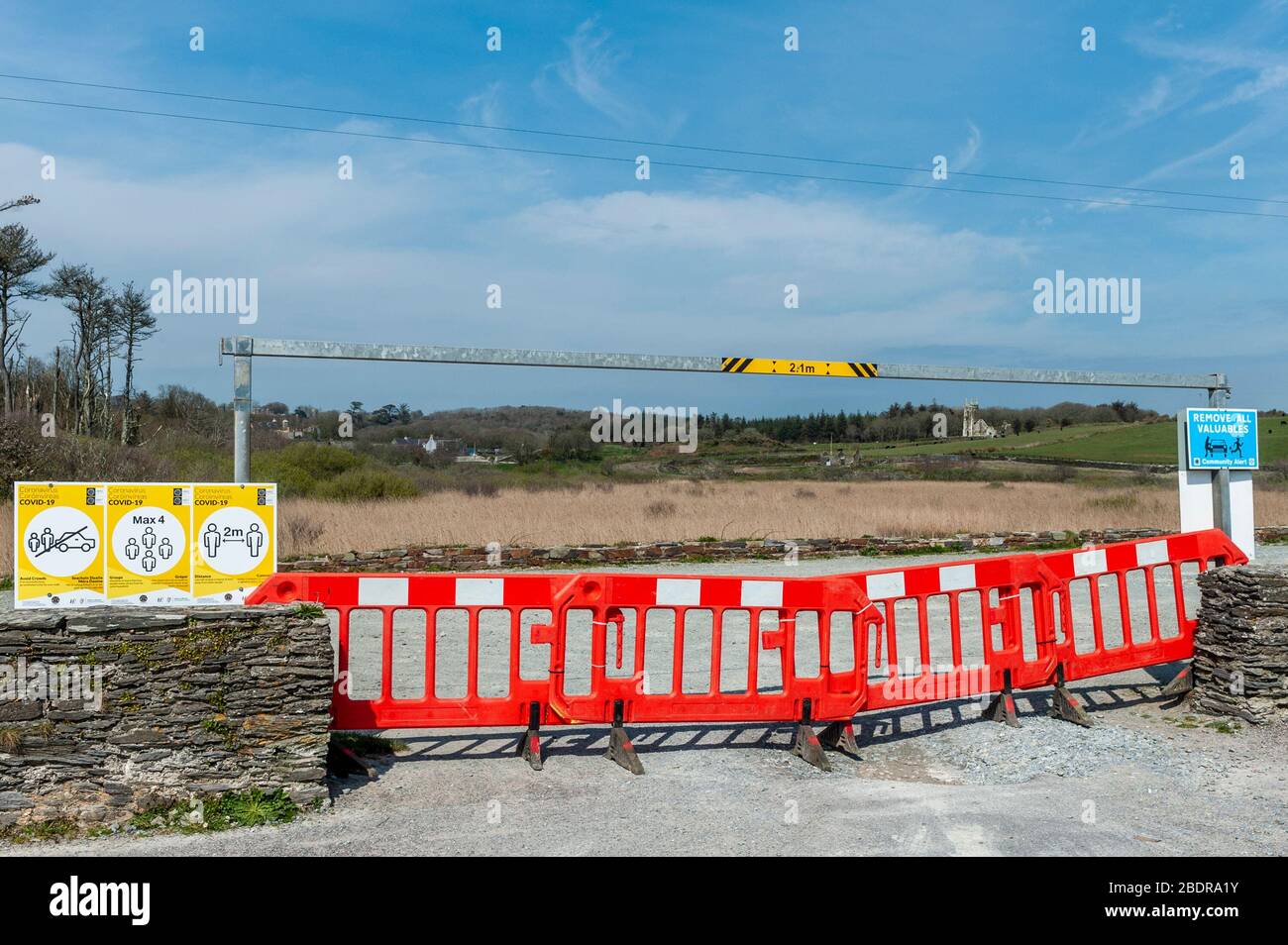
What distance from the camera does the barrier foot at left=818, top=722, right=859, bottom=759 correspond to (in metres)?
6.91

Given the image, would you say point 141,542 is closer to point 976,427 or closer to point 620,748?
point 620,748

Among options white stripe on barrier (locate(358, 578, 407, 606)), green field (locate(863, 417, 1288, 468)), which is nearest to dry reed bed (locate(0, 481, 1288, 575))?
white stripe on barrier (locate(358, 578, 407, 606))

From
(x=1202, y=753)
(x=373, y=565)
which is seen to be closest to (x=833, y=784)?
(x=1202, y=753)

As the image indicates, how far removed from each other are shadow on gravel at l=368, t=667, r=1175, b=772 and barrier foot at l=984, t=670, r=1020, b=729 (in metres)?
0.14

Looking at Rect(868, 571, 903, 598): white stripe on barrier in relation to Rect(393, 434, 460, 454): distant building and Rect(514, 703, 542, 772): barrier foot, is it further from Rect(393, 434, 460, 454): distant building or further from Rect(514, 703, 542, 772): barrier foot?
Rect(393, 434, 460, 454): distant building

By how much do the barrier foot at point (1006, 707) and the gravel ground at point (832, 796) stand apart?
9cm

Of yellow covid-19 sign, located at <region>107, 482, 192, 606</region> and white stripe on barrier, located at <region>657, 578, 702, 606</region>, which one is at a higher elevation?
yellow covid-19 sign, located at <region>107, 482, 192, 606</region>

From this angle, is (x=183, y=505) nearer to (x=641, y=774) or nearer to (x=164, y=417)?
(x=641, y=774)

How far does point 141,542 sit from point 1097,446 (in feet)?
172

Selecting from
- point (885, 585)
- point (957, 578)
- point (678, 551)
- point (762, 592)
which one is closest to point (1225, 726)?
point (957, 578)

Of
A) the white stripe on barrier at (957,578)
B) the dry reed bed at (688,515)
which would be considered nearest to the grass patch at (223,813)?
the white stripe on barrier at (957,578)

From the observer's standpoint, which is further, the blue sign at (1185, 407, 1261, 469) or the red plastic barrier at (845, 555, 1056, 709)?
the blue sign at (1185, 407, 1261, 469)
